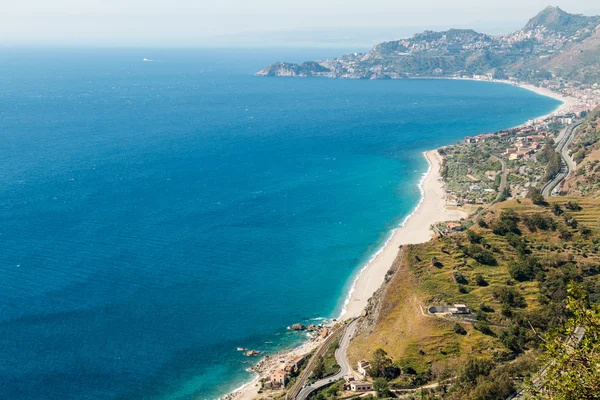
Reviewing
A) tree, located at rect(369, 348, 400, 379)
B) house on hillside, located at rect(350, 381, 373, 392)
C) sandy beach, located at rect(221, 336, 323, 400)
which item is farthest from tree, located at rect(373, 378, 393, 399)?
sandy beach, located at rect(221, 336, 323, 400)


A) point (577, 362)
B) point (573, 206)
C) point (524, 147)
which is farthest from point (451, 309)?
point (524, 147)

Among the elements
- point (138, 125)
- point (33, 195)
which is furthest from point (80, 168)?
point (138, 125)

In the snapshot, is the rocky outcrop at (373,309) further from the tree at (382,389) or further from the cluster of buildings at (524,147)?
the cluster of buildings at (524,147)

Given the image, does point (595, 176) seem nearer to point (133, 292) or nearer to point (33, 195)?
point (133, 292)

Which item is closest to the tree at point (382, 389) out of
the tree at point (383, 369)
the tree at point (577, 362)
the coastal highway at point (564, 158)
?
the tree at point (383, 369)

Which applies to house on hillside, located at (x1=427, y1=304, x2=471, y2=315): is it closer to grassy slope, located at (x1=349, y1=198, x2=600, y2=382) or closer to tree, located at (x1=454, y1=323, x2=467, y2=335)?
grassy slope, located at (x1=349, y1=198, x2=600, y2=382)
